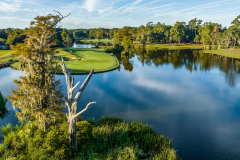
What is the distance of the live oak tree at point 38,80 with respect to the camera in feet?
34.8

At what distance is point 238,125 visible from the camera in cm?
1602

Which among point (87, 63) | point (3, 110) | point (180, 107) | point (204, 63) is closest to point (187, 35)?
point (204, 63)

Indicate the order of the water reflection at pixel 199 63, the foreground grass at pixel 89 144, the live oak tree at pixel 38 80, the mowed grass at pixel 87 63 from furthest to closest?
the water reflection at pixel 199 63 → the mowed grass at pixel 87 63 → the live oak tree at pixel 38 80 → the foreground grass at pixel 89 144

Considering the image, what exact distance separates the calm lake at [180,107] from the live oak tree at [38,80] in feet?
21.9

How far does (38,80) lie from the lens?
1087cm

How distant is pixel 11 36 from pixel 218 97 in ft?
270

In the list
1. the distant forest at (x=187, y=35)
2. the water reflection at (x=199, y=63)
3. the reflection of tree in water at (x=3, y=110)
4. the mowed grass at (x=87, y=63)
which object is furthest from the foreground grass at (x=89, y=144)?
the distant forest at (x=187, y=35)

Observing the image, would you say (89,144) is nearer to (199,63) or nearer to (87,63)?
(87,63)

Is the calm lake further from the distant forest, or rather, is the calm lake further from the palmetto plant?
the distant forest

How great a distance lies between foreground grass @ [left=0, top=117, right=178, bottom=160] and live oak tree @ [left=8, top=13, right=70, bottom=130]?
1.51 metres

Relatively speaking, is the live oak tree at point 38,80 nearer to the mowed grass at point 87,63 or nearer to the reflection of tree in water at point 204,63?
the mowed grass at point 87,63

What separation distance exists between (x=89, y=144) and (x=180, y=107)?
12937 mm

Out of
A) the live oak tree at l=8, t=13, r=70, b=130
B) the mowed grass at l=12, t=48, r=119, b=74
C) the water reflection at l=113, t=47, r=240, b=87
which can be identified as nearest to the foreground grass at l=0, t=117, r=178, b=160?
the live oak tree at l=8, t=13, r=70, b=130

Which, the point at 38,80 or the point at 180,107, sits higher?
the point at 38,80
